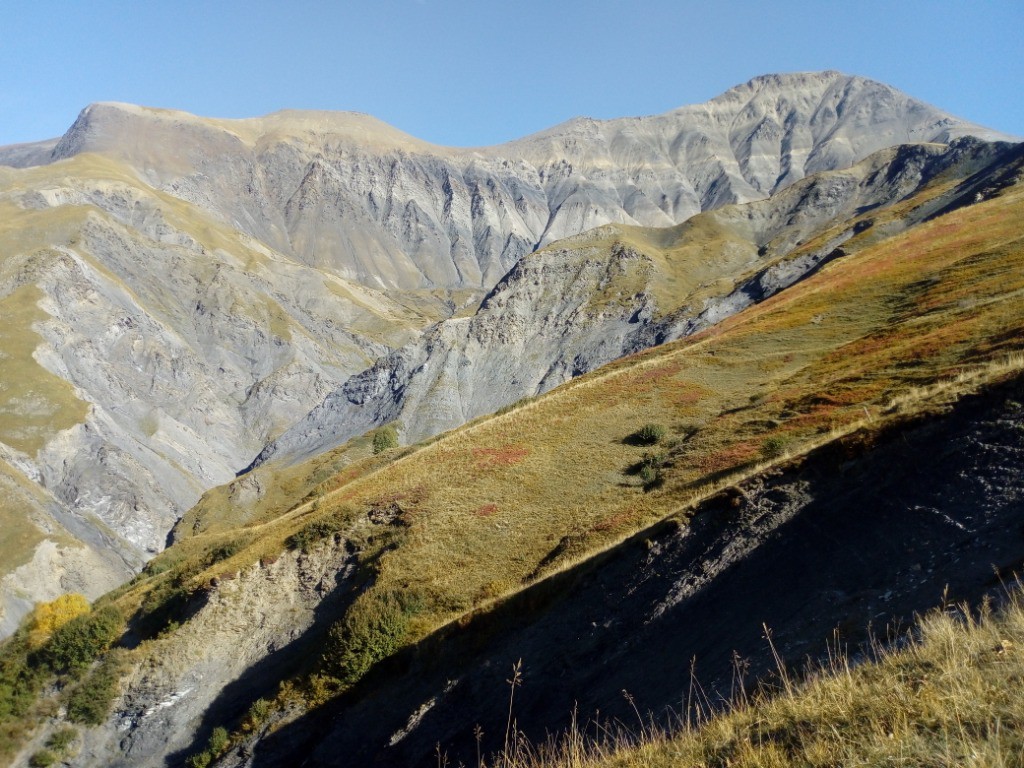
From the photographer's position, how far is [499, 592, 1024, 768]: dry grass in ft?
15.7

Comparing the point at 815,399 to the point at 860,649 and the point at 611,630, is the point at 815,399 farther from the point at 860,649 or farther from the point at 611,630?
the point at 860,649

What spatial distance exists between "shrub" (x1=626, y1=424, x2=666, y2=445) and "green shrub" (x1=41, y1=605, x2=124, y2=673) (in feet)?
113

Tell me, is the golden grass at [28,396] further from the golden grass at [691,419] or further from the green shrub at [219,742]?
the green shrub at [219,742]

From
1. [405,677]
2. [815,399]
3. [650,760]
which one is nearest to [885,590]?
[650,760]

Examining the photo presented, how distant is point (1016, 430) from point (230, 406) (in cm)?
17697

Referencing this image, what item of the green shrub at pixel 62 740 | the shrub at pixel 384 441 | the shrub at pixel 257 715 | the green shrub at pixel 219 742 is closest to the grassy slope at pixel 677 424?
the shrub at pixel 257 715

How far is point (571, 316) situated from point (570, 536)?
11170 centimetres

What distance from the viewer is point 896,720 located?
5219mm

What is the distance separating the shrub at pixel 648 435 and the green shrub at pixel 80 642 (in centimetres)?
3435

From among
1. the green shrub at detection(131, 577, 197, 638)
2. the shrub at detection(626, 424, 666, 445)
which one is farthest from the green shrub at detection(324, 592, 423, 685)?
the shrub at detection(626, 424, 666, 445)

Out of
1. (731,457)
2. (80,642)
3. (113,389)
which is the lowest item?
(80,642)

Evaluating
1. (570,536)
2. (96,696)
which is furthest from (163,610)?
(570,536)

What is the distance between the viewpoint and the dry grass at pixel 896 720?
4.78 m

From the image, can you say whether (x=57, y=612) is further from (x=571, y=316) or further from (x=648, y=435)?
(x=571, y=316)
